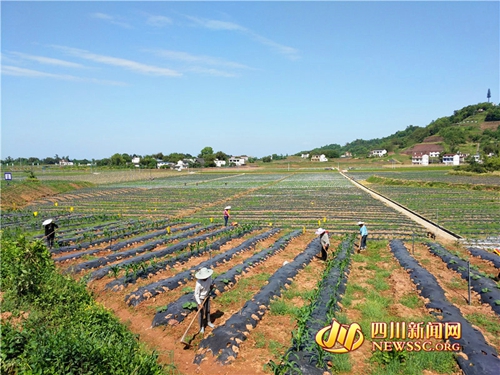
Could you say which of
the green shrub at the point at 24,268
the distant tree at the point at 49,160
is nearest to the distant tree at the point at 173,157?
the distant tree at the point at 49,160

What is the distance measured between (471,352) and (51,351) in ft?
24.7

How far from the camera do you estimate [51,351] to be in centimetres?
516

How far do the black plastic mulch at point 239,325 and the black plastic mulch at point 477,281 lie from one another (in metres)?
5.58

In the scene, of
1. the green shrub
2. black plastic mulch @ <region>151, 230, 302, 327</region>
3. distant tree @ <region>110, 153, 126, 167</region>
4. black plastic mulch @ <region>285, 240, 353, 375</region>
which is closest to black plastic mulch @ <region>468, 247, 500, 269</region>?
black plastic mulch @ <region>285, 240, 353, 375</region>

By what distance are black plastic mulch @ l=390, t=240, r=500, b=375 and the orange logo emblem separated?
188 cm

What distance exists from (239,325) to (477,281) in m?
7.89

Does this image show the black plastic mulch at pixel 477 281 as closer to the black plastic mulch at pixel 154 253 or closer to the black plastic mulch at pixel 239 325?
the black plastic mulch at pixel 239 325

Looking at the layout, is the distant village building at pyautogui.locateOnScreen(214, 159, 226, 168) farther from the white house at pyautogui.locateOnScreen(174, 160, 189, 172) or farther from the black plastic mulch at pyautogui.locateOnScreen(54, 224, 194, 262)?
the black plastic mulch at pyautogui.locateOnScreen(54, 224, 194, 262)

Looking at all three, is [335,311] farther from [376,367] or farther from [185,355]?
[185,355]

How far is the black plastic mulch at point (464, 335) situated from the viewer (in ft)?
19.2

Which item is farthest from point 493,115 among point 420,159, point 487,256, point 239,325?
point 239,325

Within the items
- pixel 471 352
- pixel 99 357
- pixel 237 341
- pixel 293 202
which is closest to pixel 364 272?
pixel 471 352

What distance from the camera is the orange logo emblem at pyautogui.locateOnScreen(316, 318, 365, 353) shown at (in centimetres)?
673

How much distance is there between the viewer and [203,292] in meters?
7.43
